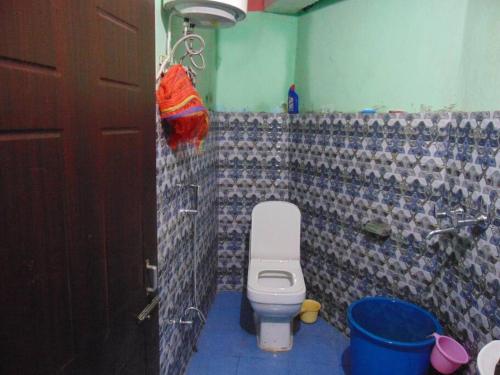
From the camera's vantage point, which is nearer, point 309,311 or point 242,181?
point 309,311

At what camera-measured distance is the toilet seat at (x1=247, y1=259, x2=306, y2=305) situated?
2.17 m

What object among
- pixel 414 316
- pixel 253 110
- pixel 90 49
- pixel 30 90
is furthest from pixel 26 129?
pixel 253 110

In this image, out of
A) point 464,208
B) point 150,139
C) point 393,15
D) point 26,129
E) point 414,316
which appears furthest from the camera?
point 393,15

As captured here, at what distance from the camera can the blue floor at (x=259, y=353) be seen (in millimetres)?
2197

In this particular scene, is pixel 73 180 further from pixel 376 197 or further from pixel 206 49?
pixel 206 49

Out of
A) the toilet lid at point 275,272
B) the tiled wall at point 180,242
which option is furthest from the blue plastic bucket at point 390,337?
the tiled wall at point 180,242

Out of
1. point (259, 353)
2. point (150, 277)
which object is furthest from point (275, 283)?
point (150, 277)

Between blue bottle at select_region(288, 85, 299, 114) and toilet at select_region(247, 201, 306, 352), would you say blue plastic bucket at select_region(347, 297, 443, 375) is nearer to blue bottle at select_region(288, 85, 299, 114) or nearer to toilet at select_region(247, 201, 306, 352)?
toilet at select_region(247, 201, 306, 352)

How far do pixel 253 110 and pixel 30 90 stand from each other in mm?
2363

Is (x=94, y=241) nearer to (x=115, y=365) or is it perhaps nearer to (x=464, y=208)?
(x=115, y=365)

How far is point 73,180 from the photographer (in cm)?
78

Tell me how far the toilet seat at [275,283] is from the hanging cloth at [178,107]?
41.9 inches

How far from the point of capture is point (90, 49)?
81cm

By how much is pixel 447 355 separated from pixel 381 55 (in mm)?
1649
